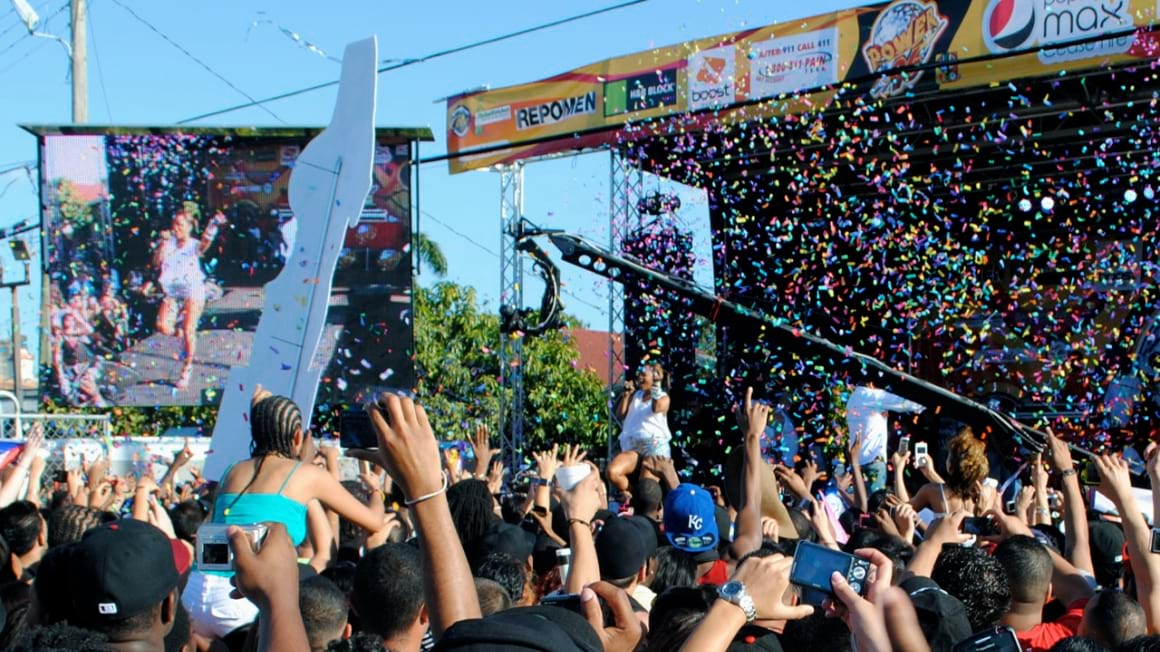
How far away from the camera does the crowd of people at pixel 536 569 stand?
245 centimetres

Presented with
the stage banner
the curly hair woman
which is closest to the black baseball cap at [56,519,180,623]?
the curly hair woman

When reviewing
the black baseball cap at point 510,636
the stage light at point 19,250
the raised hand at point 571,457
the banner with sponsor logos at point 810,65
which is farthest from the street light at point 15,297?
the black baseball cap at point 510,636

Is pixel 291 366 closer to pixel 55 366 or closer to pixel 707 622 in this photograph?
pixel 707 622

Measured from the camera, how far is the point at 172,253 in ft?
55.3

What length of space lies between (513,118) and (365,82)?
29.7ft

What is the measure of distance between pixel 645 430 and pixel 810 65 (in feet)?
13.3

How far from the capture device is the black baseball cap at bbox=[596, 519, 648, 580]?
412 cm

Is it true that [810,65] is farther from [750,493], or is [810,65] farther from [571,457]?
[750,493]

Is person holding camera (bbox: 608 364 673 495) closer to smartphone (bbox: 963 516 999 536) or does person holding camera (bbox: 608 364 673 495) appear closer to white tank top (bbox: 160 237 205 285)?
smartphone (bbox: 963 516 999 536)

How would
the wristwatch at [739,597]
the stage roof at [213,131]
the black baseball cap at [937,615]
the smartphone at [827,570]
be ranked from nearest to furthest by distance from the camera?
1. the wristwatch at [739,597]
2. the smartphone at [827,570]
3. the black baseball cap at [937,615]
4. the stage roof at [213,131]

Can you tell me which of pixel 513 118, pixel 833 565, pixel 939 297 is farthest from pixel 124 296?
pixel 833 565

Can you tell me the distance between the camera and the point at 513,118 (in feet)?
49.5

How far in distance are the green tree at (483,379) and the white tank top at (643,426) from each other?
49.2 feet

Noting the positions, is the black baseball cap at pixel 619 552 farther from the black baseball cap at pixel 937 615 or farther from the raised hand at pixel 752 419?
the black baseball cap at pixel 937 615
